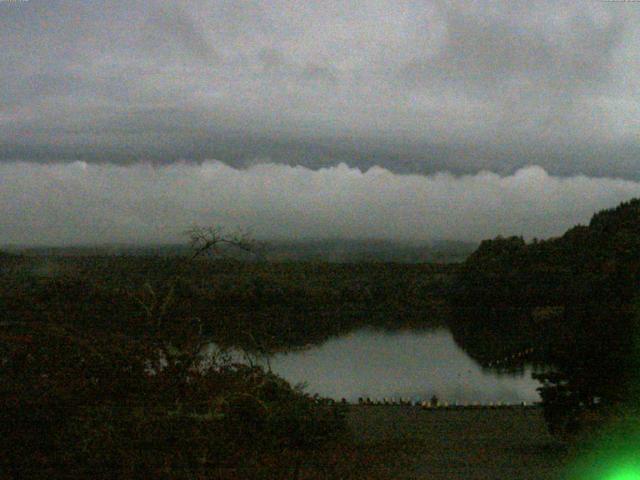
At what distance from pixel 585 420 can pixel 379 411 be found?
300 inches

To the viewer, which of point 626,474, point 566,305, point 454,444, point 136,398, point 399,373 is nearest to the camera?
point 136,398

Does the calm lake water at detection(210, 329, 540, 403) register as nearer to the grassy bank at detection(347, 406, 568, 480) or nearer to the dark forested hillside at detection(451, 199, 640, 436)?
the dark forested hillside at detection(451, 199, 640, 436)

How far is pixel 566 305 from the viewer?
16.8 metres

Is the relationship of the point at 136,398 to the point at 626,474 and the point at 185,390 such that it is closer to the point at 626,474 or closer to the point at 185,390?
the point at 185,390

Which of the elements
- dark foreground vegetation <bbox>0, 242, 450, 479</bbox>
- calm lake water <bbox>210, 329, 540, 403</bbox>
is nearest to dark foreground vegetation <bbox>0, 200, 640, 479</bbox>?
dark foreground vegetation <bbox>0, 242, 450, 479</bbox>

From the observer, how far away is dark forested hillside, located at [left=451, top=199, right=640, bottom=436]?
34.3ft

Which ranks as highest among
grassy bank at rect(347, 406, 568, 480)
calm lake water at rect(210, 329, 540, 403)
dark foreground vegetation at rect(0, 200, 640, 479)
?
dark foreground vegetation at rect(0, 200, 640, 479)

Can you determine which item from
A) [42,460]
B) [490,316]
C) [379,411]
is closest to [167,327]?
[42,460]

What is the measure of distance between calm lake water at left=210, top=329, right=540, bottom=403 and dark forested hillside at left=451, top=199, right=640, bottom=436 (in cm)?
149

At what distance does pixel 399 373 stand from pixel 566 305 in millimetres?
13131

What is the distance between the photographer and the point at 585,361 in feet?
35.4

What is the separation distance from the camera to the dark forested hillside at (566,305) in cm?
1045

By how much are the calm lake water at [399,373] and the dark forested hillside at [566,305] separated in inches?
58.8

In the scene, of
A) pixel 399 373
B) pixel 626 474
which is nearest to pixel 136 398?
pixel 626 474
